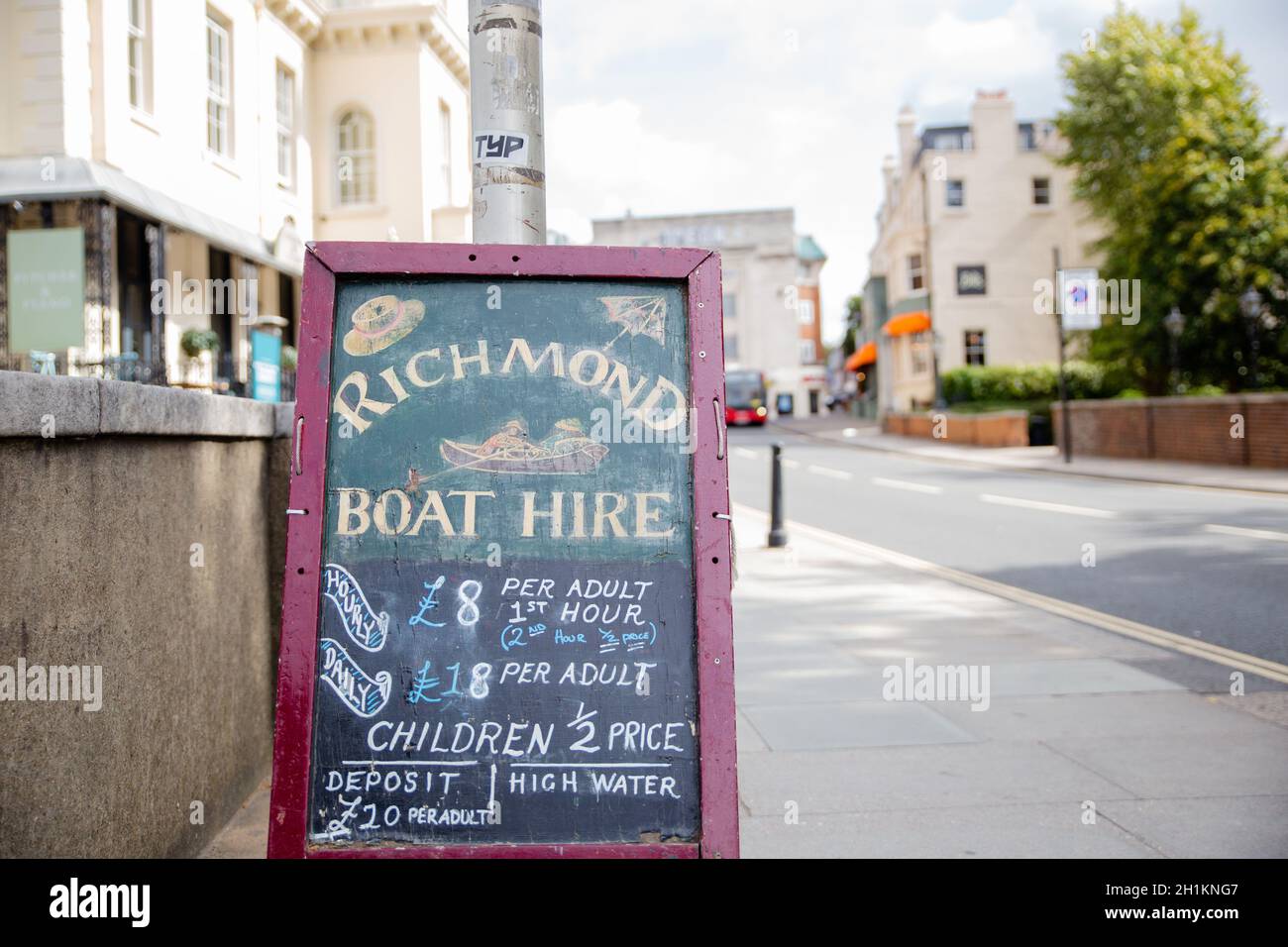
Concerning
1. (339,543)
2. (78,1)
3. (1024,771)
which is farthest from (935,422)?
(339,543)

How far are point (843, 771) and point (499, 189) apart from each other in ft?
9.34

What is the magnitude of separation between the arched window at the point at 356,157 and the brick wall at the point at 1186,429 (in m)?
18.0

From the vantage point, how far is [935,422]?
3781 cm

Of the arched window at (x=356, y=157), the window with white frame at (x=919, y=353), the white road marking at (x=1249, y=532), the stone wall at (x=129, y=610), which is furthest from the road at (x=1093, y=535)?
the window with white frame at (x=919, y=353)

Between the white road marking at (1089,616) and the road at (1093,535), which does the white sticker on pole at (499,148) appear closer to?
the road at (1093,535)

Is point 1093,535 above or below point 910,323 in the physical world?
below

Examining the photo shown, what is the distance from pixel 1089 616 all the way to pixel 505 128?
22.1 feet

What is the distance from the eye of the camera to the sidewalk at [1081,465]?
20359 mm

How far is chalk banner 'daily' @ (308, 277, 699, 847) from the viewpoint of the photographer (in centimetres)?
269

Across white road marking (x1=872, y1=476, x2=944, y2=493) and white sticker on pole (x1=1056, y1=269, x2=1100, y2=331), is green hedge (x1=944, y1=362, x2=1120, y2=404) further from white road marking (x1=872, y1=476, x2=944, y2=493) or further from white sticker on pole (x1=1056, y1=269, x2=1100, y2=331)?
white road marking (x1=872, y1=476, x2=944, y2=493)

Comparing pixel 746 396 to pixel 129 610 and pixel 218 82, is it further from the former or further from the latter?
pixel 129 610

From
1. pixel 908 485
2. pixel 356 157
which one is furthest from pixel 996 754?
pixel 356 157

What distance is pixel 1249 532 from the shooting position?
12961mm
